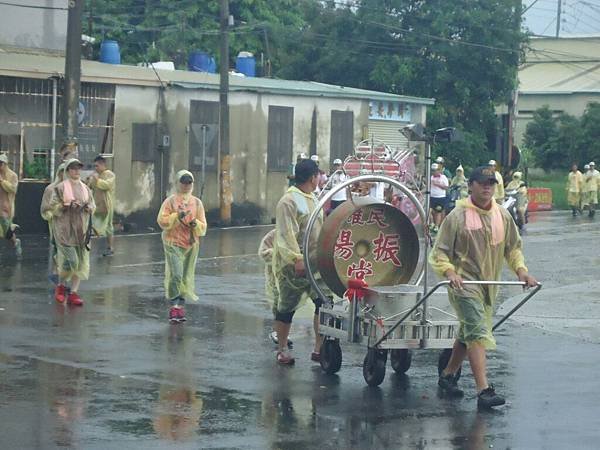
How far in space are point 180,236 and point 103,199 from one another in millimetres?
6650

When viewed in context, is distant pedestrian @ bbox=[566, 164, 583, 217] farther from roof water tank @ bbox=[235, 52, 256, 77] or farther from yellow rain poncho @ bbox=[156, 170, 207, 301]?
yellow rain poncho @ bbox=[156, 170, 207, 301]

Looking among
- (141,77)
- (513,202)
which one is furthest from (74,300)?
(513,202)

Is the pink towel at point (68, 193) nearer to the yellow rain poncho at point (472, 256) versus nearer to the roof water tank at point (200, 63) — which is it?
the yellow rain poncho at point (472, 256)

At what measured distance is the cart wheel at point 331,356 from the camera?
11.0 metres

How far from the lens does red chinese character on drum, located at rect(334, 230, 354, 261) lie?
10922 mm

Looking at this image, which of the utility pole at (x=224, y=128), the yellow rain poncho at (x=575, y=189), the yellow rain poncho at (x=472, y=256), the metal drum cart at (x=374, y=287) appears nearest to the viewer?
the yellow rain poncho at (x=472, y=256)

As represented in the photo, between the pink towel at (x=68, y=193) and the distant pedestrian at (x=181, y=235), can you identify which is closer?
the distant pedestrian at (x=181, y=235)

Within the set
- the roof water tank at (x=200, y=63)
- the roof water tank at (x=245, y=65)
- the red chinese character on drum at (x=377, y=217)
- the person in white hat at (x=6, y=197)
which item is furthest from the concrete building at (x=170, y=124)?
the red chinese character on drum at (x=377, y=217)

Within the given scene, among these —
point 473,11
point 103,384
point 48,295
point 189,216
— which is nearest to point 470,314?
point 103,384

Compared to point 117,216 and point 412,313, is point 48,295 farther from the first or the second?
point 117,216

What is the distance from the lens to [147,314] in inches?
574

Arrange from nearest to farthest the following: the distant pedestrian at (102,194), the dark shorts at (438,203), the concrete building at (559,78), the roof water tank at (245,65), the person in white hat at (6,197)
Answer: the person in white hat at (6,197) < the distant pedestrian at (102,194) < the dark shorts at (438,203) < the roof water tank at (245,65) < the concrete building at (559,78)

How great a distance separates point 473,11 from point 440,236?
37.4 metres

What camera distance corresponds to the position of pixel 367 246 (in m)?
11.1
